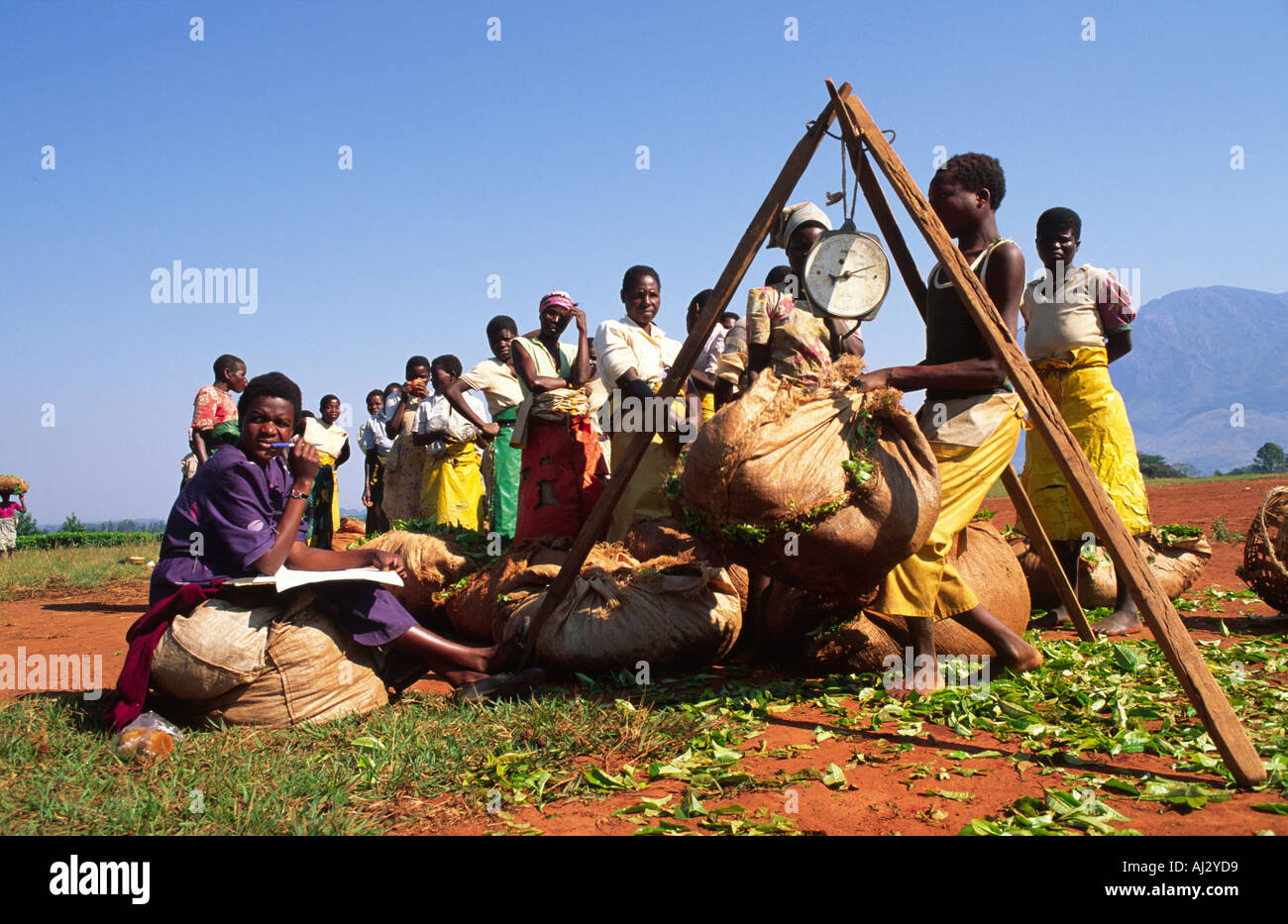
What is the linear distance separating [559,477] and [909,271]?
2580 mm

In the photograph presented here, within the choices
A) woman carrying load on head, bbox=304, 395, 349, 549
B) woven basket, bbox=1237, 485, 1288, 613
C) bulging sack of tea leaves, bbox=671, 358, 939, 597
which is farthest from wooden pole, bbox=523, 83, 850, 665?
woman carrying load on head, bbox=304, 395, 349, 549

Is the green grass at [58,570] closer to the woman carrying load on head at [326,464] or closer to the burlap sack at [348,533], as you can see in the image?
the burlap sack at [348,533]

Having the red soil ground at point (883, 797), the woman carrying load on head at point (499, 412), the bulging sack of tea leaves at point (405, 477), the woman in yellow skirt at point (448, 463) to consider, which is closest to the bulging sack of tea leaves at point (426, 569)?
the woman carrying load on head at point (499, 412)

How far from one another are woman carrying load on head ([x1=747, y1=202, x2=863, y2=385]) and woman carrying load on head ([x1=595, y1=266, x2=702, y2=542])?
83 cm

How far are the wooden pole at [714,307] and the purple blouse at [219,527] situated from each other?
4.33ft

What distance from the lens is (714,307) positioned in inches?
144

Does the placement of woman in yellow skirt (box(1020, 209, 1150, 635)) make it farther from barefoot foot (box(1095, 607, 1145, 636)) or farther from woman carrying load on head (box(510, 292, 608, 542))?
woman carrying load on head (box(510, 292, 608, 542))

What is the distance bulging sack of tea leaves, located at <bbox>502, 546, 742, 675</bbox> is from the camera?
4.03 m

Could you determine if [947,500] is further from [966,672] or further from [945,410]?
[966,672]

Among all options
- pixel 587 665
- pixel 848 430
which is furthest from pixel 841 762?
pixel 587 665

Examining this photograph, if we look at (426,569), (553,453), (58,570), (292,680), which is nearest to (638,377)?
(553,453)

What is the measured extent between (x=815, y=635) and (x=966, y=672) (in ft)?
2.23

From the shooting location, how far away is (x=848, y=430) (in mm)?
3350

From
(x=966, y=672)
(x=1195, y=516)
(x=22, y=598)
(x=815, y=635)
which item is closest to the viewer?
(x=966, y=672)
